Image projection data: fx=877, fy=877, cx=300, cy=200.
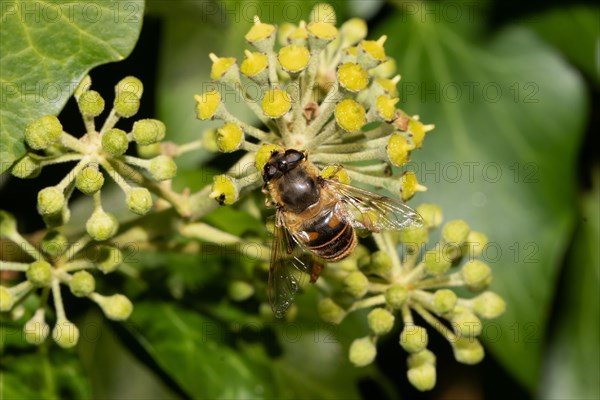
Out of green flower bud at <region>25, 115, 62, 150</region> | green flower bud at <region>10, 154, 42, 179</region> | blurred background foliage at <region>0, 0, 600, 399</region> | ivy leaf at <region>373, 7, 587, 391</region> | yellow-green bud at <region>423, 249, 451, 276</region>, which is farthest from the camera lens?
ivy leaf at <region>373, 7, 587, 391</region>

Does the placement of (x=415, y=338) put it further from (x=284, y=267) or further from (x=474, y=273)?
(x=284, y=267)

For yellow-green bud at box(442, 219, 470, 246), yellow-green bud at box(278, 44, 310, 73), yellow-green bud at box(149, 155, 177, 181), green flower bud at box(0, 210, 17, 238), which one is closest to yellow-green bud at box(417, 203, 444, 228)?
yellow-green bud at box(442, 219, 470, 246)

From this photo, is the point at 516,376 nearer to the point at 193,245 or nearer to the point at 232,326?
the point at 232,326

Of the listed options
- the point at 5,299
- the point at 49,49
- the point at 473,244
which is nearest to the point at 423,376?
the point at 473,244

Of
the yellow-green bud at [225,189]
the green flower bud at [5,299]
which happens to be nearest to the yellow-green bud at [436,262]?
the yellow-green bud at [225,189]

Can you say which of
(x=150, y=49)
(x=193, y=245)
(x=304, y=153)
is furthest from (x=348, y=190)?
(x=150, y=49)

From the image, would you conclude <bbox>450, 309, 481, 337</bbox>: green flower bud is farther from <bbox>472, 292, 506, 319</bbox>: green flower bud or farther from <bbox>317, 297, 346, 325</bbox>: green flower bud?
<bbox>317, 297, 346, 325</bbox>: green flower bud

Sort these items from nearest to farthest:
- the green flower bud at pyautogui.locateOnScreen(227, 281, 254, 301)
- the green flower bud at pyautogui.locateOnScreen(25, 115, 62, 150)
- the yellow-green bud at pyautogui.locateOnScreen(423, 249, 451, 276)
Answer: the green flower bud at pyautogui.locateOnScreen(25, 115, 62, 150) → the yellow-green bud at pyautogui.locateOnScreen(423, 249, 451, 276) → the green flower bud at pyautogui.locateOnScreen(227, 281, 254, 301)
